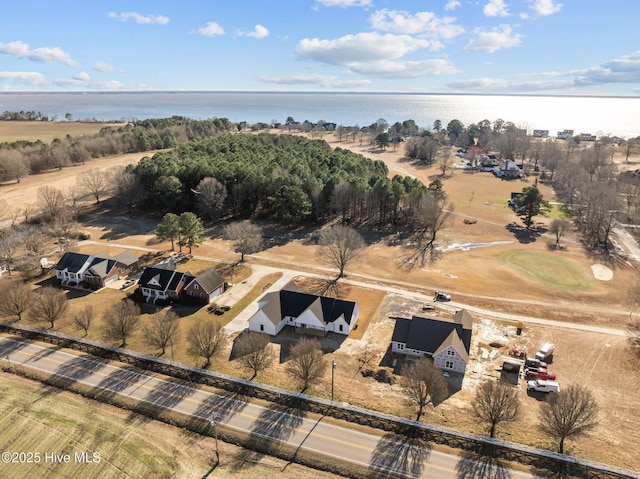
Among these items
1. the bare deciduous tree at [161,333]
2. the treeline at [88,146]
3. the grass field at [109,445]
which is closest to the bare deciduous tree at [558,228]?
the grass field at [109,445]

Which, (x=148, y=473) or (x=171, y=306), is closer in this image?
(x=148, y=473)

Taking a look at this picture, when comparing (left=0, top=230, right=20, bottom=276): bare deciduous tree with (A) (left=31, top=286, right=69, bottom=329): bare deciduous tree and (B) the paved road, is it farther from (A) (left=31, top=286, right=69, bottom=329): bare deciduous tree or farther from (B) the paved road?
(B) the paved road

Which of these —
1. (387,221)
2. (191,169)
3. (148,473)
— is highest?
(191,169)

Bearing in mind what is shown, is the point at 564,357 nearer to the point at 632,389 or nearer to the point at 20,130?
the point at 632,389

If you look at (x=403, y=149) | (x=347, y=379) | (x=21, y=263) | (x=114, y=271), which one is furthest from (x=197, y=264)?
(x=403, y=149)

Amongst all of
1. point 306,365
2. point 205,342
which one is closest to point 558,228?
point 306,365

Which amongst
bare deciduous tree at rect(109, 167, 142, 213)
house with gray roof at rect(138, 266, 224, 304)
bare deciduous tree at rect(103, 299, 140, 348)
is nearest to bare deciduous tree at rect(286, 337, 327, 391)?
bare deciduous tree at rect(103, 299, 140, 348)

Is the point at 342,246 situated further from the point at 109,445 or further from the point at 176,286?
the point at 109,445
